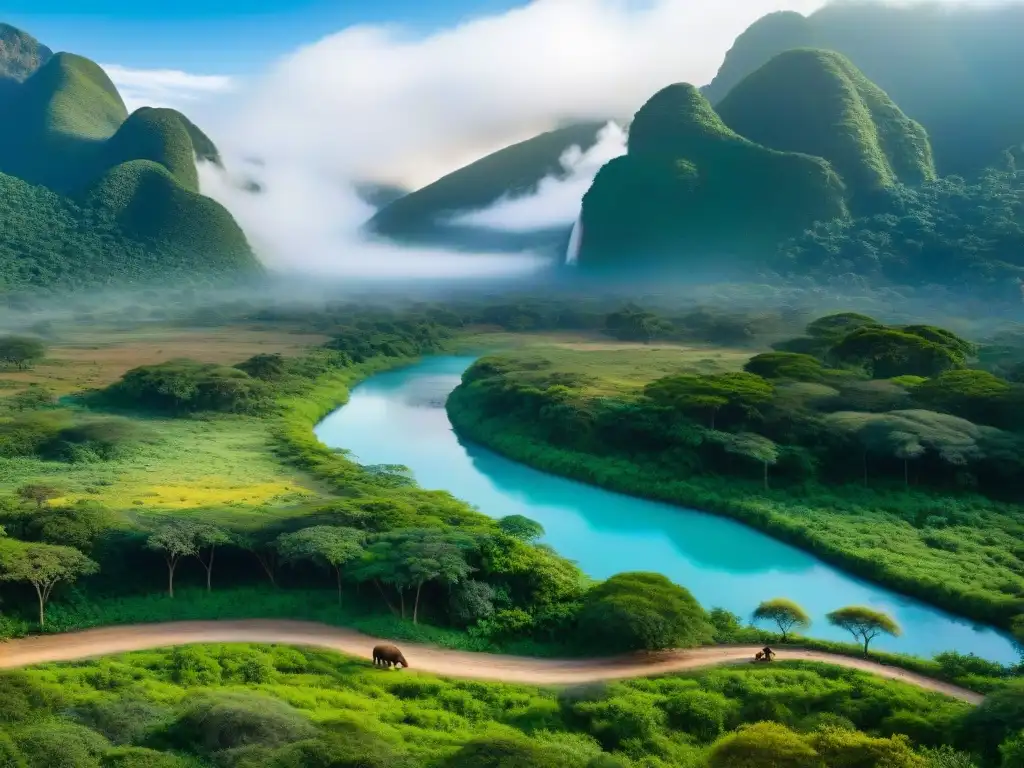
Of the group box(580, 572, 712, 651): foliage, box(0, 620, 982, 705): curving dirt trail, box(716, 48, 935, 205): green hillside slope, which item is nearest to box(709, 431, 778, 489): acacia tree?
box(580, 572, 712, 651): foliage

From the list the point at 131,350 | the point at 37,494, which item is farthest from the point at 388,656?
the point at 131,350

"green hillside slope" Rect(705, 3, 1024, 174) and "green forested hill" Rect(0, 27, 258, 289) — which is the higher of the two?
"green hillside slope" Rect(705, 3, 1024, 174)

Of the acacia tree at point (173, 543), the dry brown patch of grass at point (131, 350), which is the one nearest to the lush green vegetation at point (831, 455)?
the acacia tree at point (173, 543)

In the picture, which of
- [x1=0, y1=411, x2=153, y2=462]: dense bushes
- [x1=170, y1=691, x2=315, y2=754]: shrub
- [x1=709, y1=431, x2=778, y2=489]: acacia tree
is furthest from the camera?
[x1=0, y1=411, x2=153, y2=462]: dense bushes

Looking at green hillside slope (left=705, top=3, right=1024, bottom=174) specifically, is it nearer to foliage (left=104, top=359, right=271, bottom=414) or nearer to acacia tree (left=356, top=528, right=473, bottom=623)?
foliage (left=104, top=359, right=271, bottom=414)

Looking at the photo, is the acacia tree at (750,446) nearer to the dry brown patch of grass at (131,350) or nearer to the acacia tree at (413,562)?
the acacia tree at (413,562)

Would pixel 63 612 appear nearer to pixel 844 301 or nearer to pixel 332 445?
pixel 332 445
